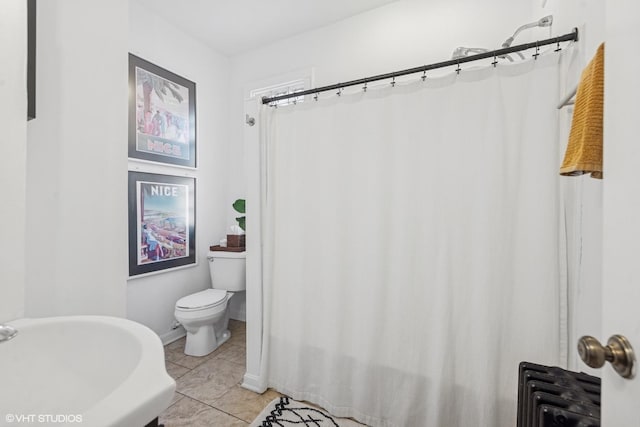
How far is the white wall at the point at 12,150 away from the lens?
0.78 meters

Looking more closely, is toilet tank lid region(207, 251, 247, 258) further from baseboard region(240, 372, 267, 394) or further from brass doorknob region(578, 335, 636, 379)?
brass doorknob region(578, 335, 636, 379)

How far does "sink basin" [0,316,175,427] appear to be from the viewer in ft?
2.20

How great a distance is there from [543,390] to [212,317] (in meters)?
2.11

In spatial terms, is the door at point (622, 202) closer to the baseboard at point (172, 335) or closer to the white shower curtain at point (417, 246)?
the white shower curtain at point (417, 246)

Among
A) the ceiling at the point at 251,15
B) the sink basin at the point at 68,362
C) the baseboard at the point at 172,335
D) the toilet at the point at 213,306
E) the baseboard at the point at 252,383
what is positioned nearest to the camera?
the sink basin at the point at 68,362

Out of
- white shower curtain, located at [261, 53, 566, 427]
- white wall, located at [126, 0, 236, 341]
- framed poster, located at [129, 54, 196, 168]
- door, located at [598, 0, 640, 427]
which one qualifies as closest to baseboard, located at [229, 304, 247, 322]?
white wall, located at [126, 0, 236, 341]

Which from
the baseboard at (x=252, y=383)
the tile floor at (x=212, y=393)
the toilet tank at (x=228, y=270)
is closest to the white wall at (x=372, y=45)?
the baseboard at (x=252, y=383)

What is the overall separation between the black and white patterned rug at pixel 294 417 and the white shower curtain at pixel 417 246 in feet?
0.17

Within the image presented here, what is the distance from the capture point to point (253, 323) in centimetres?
193

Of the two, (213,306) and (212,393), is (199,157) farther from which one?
(212,393)

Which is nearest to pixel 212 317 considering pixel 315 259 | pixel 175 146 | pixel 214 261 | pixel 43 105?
pixel 214 261

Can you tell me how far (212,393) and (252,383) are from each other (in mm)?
253

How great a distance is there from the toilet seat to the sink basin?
4.93 ft

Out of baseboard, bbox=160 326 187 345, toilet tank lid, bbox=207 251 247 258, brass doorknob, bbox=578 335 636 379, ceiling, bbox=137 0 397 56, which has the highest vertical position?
ceiling, bbox=137 0 397 56
